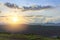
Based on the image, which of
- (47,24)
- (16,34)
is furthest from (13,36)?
(47,24)

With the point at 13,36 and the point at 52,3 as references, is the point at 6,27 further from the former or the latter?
the point at 52,3

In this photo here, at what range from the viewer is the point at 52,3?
802 centimetres

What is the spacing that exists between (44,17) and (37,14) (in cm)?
11

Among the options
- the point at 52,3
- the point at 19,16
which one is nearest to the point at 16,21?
the point at 19,16

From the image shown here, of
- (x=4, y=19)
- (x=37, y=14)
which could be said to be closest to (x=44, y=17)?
(x=37, y=14)

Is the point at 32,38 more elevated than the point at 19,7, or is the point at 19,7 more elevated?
the point at 19,7

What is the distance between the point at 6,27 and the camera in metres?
8.01

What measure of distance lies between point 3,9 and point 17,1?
9.6 inches

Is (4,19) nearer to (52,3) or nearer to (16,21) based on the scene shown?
(16,21)

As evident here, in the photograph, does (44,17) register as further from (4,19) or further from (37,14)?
(4,19)

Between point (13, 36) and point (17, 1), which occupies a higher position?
point (17, 1)

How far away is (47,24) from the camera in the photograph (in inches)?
314

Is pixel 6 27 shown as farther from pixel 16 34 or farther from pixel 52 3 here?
pixel 52 3

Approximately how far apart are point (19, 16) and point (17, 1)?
0.23 metres
